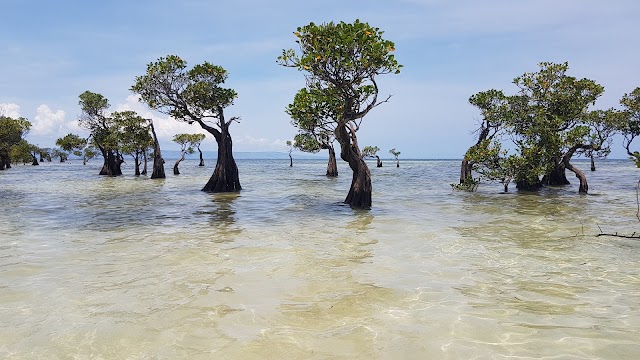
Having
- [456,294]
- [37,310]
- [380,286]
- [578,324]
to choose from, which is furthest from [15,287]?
[578,324]

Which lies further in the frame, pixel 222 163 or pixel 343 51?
pixel 222 163

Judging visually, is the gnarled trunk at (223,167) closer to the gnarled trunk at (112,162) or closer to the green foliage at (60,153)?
the gnarled trunk at (112,162)

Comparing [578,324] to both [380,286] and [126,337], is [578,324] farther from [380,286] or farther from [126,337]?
[126,337]

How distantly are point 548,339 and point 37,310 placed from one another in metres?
7.68

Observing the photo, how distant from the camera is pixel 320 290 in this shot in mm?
7762

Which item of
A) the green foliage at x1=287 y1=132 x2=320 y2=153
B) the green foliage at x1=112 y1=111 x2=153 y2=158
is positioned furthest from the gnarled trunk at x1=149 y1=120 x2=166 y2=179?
the green foliage at x1=287 y1=132 x2=320 y2=153

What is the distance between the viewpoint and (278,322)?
245 inches

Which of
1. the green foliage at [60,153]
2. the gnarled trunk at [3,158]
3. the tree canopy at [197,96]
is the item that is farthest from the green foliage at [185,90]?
the green foliage at [60,153]

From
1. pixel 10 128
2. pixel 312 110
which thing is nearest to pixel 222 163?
pixel 312 110

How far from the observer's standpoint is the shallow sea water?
5.45m

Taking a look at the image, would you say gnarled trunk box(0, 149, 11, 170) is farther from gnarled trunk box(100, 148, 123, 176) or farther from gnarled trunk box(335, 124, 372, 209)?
gnarled trunk box(335, 124, 372, 209)

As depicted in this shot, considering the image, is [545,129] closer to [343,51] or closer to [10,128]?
[343,51]

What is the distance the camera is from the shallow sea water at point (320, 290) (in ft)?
17.9

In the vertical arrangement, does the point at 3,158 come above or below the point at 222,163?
above
